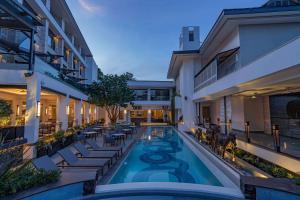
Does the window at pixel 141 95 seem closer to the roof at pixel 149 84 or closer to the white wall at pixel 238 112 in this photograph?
the roof at pixel 149 84

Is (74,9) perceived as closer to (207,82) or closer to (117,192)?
(207,82)

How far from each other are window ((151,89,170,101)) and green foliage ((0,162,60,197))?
3118cm

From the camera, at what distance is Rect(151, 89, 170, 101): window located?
36094mm

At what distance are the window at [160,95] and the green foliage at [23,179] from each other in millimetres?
31179

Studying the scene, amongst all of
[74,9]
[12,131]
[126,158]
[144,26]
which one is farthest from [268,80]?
[144,26]

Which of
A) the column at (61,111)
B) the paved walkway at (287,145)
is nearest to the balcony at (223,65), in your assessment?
the paved walkway at (287,145)

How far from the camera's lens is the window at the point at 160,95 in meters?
36.1

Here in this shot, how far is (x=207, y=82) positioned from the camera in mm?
15312

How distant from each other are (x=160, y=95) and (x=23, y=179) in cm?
3217

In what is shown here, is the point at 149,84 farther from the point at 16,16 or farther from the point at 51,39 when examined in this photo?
the point at 16,16

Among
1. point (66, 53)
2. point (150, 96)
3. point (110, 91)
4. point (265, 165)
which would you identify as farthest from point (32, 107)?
point (150, 96)

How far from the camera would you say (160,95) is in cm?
3638

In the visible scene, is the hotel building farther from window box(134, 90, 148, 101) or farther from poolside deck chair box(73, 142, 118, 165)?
window box(134, 90, 148, 101)

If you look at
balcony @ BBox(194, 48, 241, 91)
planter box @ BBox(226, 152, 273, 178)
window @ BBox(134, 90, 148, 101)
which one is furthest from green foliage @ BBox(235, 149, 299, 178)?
window @ BBox(134, 90, 148, 101)
